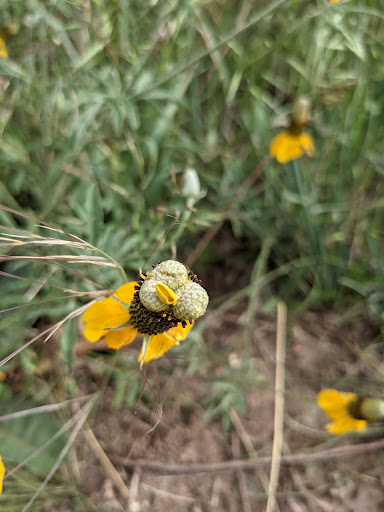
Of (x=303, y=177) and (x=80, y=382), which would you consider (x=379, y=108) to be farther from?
(x=80, y=382)

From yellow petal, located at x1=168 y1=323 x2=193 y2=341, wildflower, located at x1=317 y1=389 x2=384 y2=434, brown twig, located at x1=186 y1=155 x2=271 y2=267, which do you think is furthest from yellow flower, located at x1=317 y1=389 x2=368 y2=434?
yellow petal, located at x1=168 y1=323 x2=193 y2=341

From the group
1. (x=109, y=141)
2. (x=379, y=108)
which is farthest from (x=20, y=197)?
(x=379, y=108)

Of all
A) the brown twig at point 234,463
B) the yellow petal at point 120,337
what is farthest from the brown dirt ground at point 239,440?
the yellow petal at point 120,337

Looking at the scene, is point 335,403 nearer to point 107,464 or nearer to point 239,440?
point 239,440

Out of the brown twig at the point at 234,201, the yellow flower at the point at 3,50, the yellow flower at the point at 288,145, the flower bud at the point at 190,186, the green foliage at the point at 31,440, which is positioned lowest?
the green foliage at the point at 31,440

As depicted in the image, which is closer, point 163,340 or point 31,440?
point 163,340

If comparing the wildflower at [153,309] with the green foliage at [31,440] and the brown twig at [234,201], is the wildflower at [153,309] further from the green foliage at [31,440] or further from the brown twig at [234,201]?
the brown twig at [234,201]

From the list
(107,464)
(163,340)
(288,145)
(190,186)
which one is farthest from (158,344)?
(288,145)
